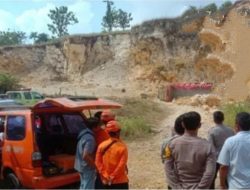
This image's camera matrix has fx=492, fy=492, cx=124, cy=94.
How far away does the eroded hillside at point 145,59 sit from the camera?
22.7 metres

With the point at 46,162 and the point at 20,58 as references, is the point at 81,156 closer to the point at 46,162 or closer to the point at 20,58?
the point at 46,162

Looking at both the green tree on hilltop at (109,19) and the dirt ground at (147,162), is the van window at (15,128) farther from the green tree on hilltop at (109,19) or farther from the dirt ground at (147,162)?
the green tree on hilltop at (109,19)

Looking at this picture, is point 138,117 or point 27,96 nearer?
point 138,117

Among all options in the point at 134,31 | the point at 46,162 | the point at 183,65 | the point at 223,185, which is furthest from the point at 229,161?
the point at 134,31

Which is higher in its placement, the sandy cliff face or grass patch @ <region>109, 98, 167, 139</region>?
the sandy cliff face

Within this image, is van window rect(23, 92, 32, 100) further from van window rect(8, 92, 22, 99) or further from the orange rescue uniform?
the orange rescue uniform

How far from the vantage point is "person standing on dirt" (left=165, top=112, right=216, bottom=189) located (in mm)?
4492

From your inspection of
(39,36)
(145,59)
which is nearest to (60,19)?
(39,36)

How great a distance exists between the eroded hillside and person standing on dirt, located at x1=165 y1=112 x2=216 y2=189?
683 inches

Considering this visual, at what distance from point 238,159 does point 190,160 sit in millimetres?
521

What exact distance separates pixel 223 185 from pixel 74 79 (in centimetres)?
3649

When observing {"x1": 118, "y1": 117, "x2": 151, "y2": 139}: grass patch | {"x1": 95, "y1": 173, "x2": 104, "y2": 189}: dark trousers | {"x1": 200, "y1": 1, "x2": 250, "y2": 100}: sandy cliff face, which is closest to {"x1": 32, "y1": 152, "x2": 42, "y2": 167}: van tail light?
{"x1": 95, "y1": 173, "x2": 104, "y2": 189}: dark trousers

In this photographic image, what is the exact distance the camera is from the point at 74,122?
8.65 m

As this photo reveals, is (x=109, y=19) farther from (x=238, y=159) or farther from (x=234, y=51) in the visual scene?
(x=238, y=159)
